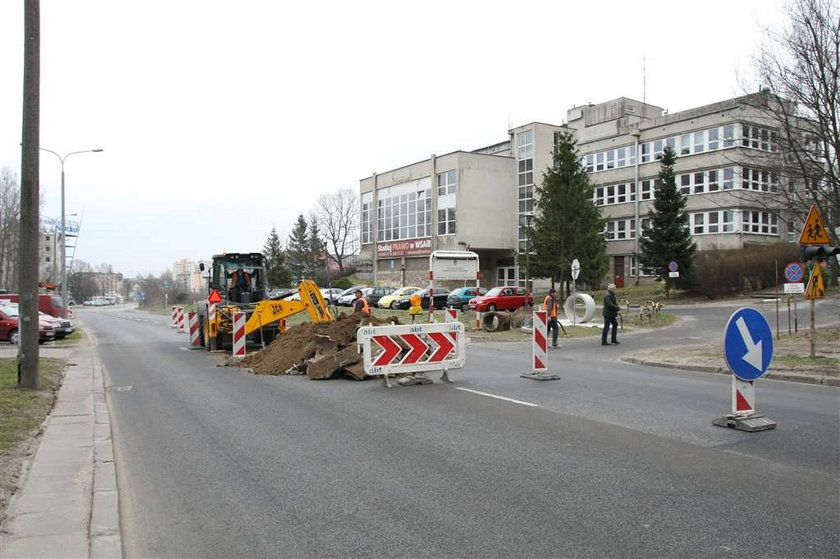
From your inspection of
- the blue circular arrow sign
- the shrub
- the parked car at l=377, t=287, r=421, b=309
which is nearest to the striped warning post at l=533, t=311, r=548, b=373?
the blue circular arrow sign

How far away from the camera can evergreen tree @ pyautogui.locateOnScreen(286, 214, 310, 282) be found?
8538cm

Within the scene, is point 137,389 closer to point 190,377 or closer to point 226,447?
point 190,377

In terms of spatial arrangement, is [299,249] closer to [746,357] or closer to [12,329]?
[12,329]

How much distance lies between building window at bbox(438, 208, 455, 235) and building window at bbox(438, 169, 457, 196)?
73.6 inches

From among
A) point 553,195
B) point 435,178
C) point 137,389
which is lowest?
point 137,389

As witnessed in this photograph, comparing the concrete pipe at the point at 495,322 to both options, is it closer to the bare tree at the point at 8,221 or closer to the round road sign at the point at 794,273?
the round road sign at the point at 794,273

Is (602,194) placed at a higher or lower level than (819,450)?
higher

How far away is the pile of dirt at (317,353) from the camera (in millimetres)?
12773

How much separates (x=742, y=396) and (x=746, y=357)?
52 centimetres

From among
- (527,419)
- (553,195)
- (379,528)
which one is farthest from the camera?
(553,195)

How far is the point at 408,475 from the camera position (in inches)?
228

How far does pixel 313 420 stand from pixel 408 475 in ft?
9.75

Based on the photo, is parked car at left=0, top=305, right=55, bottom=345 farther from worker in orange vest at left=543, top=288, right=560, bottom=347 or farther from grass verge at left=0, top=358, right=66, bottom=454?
worker in orange vest at left=543, top=288, right=560, bottom=347

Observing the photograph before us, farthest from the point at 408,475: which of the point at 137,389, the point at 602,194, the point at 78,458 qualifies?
the point at 602,194
